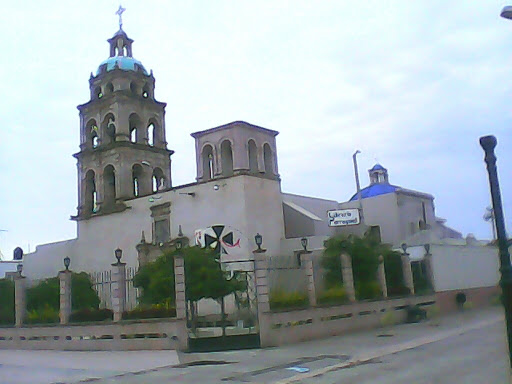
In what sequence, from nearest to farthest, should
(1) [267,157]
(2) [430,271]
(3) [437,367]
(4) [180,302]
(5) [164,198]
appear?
(3) [437,367] < (4) [180,302] < (2) [430,271] < (5) [164,198] < (1) [267,157]

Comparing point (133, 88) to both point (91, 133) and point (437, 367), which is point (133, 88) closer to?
point (91, 133)

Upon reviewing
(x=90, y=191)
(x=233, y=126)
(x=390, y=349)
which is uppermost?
(x=233, y=126)

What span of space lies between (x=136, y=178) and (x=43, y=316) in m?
15.9

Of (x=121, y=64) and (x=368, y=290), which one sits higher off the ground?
(x=121, y=64)

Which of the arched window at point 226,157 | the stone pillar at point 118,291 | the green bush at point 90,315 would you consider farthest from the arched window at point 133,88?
the stone pillar at point 118,291

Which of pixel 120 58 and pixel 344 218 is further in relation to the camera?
pixel 120 58

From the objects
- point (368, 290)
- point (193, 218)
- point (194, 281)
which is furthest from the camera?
point (193, 218)

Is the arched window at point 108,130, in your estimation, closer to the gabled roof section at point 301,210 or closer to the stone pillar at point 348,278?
the gabled roof section at point 301,210

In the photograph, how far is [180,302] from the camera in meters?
17.6

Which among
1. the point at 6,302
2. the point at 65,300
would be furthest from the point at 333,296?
the point at 6,302

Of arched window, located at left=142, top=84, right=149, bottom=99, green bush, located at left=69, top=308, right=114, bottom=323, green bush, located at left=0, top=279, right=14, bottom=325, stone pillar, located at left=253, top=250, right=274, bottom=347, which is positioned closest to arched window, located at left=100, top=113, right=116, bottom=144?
arched window, located at left=142, top=84, right=149, bottom=99

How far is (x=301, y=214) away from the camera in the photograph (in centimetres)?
3200

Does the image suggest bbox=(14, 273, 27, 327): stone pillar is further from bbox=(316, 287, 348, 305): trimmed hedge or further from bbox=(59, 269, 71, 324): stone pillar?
bbox=(316, 287, 348, 305): trimmed hedge

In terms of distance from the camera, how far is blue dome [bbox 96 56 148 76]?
36875mm
